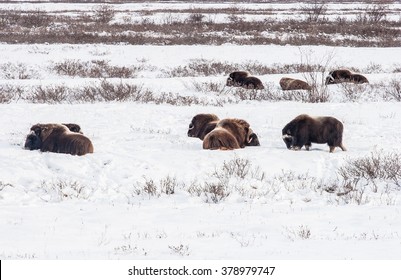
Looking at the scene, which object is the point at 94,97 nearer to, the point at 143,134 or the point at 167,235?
the point at 143,134

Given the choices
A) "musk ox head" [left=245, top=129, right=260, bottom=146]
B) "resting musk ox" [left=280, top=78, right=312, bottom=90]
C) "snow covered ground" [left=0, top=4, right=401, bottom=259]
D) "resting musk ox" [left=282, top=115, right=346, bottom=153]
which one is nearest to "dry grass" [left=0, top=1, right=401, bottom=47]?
"resting musk ox" [left=280, top=78, right=312, bottom=90]

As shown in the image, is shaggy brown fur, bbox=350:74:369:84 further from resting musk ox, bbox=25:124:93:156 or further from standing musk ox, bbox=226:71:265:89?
resting musk ox, bbox=25:124:93:156

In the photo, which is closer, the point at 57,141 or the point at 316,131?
the point at 57,141

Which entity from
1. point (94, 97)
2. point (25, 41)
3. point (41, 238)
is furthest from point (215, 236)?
point (25, 41)

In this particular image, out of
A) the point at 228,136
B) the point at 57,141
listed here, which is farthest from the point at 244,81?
the point at 57,141

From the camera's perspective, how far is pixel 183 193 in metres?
8.38

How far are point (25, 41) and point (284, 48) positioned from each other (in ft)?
47.2

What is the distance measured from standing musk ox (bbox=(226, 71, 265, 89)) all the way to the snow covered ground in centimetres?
361

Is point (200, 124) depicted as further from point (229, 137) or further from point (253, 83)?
point (253, 83)

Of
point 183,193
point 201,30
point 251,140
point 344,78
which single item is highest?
point 201,30

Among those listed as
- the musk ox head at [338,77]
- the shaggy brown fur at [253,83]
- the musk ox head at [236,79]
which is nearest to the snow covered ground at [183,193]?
the shaggy brown fur at [253,83]

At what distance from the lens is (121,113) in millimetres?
14102

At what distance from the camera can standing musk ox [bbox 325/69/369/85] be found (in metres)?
19.2

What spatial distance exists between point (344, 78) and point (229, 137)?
10369 mm
